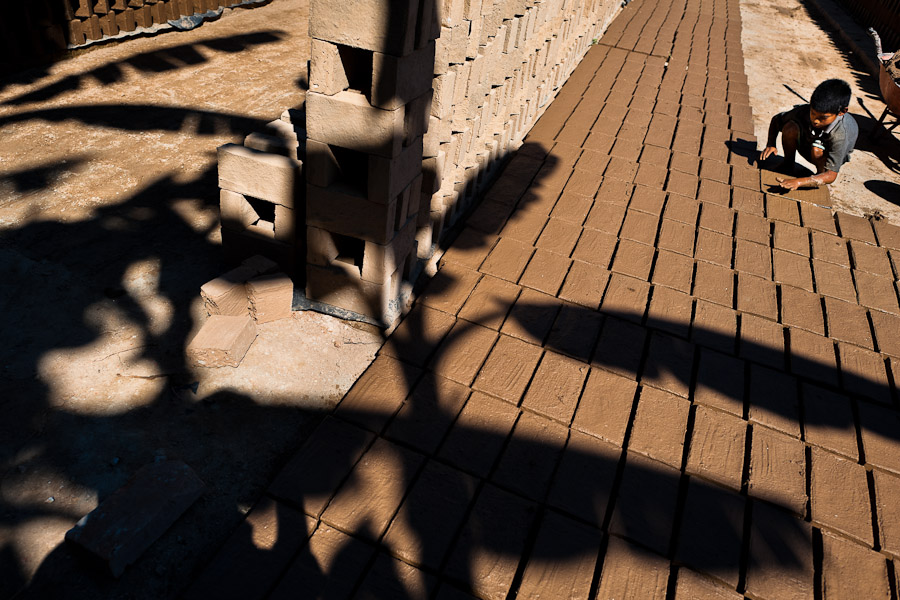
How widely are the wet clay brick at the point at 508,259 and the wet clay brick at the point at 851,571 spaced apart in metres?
2.39

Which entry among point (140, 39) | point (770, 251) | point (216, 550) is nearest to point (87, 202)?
point (216, 550)

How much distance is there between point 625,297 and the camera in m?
4.41

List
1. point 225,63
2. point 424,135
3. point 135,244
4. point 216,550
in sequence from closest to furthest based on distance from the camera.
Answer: point 216,550
point 424,135
point 135,244
point 225,63

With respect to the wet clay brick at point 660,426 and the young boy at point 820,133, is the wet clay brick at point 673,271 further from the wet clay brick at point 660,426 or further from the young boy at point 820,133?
the young boy at point 820,133

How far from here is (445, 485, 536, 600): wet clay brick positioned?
2686 mm

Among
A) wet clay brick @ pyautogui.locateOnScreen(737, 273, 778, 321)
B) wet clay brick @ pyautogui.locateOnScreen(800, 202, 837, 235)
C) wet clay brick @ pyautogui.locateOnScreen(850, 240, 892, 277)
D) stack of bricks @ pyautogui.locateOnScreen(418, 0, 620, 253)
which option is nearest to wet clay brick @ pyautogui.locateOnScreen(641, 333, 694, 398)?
wet clay brick @ pyautogui.locateOnScreen(737, 273, 778, 321)

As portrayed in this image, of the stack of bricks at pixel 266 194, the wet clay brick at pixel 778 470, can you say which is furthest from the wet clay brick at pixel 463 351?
the wet clay brick at pixel 778 470

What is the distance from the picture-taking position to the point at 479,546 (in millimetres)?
2805

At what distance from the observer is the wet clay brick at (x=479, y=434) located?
10.4ft

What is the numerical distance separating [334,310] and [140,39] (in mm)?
6148

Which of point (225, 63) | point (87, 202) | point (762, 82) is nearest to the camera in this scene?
point (87, 202)

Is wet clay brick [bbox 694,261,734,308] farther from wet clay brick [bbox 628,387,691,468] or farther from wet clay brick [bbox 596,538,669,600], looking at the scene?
wet clay brick [bbox 596,538,669,600]

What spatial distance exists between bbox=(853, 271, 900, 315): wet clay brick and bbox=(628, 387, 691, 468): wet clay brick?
2.11 metres

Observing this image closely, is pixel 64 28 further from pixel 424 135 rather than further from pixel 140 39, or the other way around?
pixel 424 135
